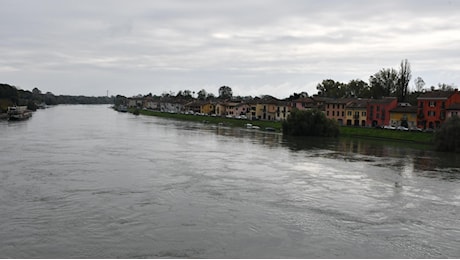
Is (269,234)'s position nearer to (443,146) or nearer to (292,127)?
(443,146)

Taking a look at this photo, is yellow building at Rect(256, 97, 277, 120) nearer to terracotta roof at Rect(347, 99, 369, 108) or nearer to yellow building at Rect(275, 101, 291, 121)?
yellow building at Rect(275, 101, 291, 121)

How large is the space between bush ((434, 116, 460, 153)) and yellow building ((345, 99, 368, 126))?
17847 millimetres

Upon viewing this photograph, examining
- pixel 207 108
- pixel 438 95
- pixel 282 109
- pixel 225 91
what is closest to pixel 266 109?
pixel 282 109

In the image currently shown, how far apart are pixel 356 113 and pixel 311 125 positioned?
1176cm

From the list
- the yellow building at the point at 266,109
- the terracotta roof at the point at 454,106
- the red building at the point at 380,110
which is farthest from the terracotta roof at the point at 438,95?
the yellow building at the point at 266,109

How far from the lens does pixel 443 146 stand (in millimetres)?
30656

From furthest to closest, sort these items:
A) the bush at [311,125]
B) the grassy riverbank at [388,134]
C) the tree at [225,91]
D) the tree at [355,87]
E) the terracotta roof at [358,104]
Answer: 1. the tree at [225,91]
2. the tree at [355,87]
3. the terracotta roof at [358,104]
4. the bush at [311,125]
5. the grassy riverbank at [388,134]

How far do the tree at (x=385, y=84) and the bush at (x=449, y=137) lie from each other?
2885 centimetres

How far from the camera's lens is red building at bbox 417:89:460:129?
135 feet

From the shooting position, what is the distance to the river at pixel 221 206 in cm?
1012

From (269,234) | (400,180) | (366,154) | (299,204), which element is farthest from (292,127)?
(269,234)

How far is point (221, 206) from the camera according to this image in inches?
527

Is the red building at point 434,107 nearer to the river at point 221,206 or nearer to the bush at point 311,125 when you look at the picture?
the bush at point 311,125

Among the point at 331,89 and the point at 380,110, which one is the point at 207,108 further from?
the point at 380,110
